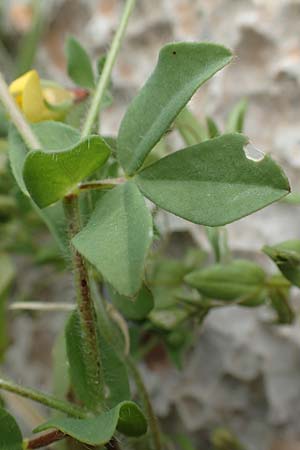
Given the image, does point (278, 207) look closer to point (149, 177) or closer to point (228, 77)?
point (228, 77)

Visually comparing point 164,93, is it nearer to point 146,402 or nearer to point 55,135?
point 55,135

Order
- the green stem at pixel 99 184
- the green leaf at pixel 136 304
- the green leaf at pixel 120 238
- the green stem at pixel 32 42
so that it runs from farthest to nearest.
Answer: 1. the green stem at pixel 32 42
2. the green leaf at pixel 136 304
3. the green stem at pixel 99 184
4. the green leaf at pixel 120 238

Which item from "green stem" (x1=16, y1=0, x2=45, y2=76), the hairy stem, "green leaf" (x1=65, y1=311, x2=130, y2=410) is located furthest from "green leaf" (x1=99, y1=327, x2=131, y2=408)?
"green stem" (x1=16, y1=0, x2=45, y2=76)

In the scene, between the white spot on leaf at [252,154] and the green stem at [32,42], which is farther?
the green stem at [32,42]

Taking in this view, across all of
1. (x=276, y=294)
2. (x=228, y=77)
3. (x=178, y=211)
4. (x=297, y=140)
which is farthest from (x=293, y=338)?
(x=178, y=211)

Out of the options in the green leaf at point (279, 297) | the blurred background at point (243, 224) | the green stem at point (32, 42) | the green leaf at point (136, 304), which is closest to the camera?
the green leaf at point (136, 304)

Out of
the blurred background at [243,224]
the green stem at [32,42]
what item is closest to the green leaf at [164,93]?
the blurred background at [243,224]

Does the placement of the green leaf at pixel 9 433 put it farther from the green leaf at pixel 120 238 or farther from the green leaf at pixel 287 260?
the green leaf at pixel 287 260
